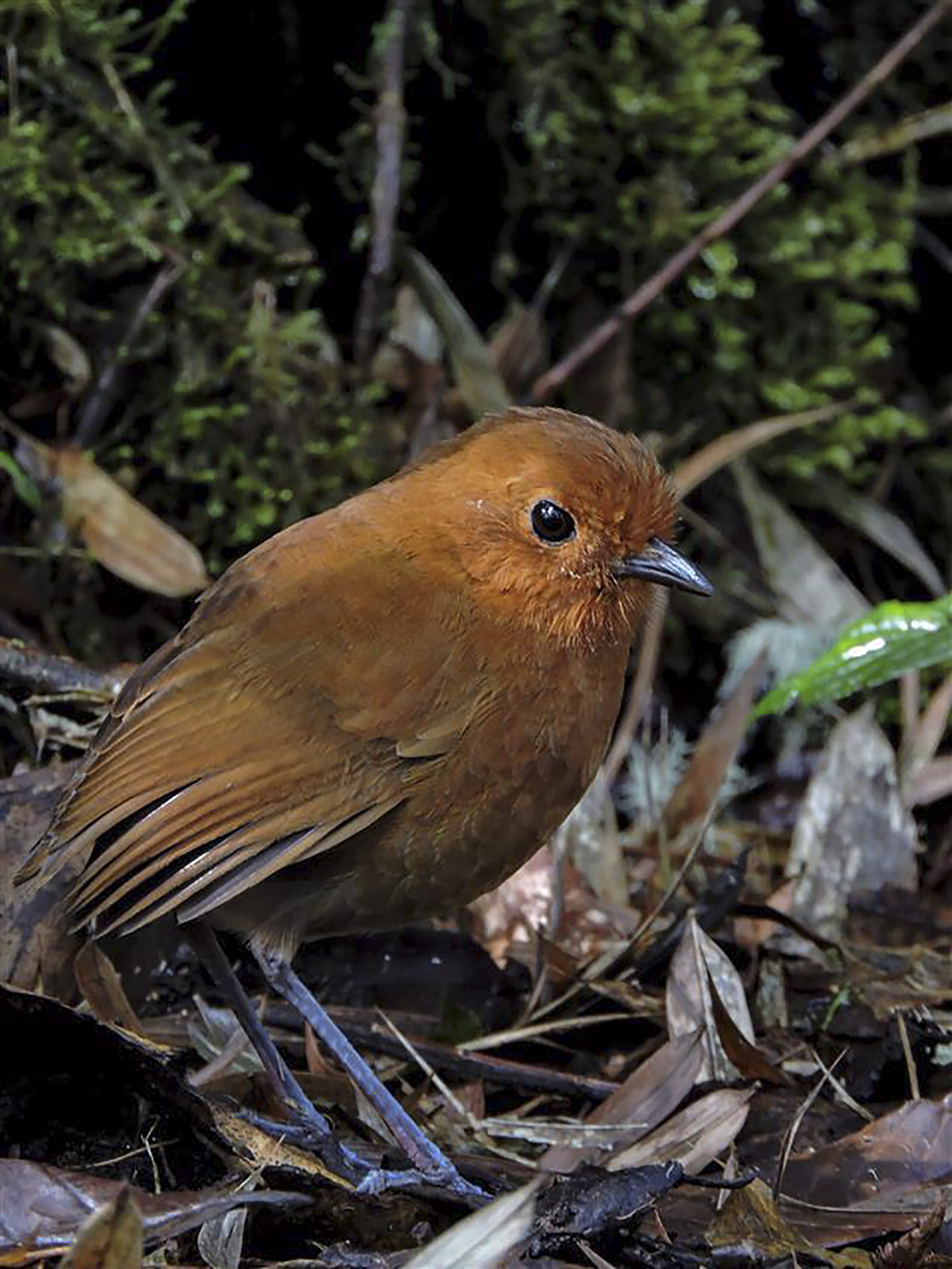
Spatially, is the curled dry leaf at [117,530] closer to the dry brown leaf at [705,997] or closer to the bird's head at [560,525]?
the bird's head at [560,525]

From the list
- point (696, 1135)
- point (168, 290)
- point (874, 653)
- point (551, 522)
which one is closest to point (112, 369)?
point (168, 290)

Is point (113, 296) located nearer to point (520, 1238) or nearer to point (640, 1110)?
point (640, 1110)

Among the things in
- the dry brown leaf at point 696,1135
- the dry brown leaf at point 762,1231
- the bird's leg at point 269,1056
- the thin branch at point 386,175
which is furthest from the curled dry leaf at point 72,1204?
the thin branch at point 386,175

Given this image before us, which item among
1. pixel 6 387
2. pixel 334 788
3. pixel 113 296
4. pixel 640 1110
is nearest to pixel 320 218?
pixel 113 296

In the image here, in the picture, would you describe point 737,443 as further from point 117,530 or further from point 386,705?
point 386,705

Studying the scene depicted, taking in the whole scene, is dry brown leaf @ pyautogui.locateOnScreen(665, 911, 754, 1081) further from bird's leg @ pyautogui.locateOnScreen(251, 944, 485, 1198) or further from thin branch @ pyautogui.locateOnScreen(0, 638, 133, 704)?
thin branch @ pyautogui.locateOnScreen(0, 638, 133, 704)
